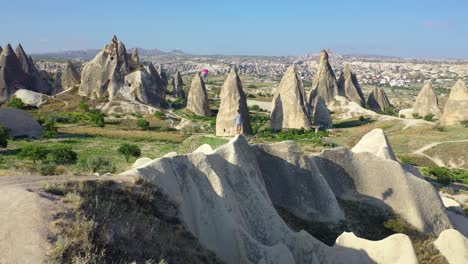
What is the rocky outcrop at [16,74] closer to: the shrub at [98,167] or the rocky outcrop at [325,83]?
the rocky outcrop at [325,83]

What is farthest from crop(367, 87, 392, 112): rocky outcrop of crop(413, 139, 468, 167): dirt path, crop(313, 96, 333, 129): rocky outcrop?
crop(413, 139, 468, 167): dirt path

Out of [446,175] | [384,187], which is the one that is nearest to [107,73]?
[446,175]

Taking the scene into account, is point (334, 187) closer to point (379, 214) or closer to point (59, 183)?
point (379, 214)

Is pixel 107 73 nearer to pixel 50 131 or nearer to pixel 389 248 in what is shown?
pixel 50 131

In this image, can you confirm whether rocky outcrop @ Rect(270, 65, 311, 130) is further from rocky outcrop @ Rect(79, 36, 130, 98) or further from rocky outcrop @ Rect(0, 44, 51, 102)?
rocky outcrop @ Rect(0, 44, 51, 102)

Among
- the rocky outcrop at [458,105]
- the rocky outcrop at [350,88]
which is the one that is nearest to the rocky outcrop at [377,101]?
the rocky outcrop at [350,88]
